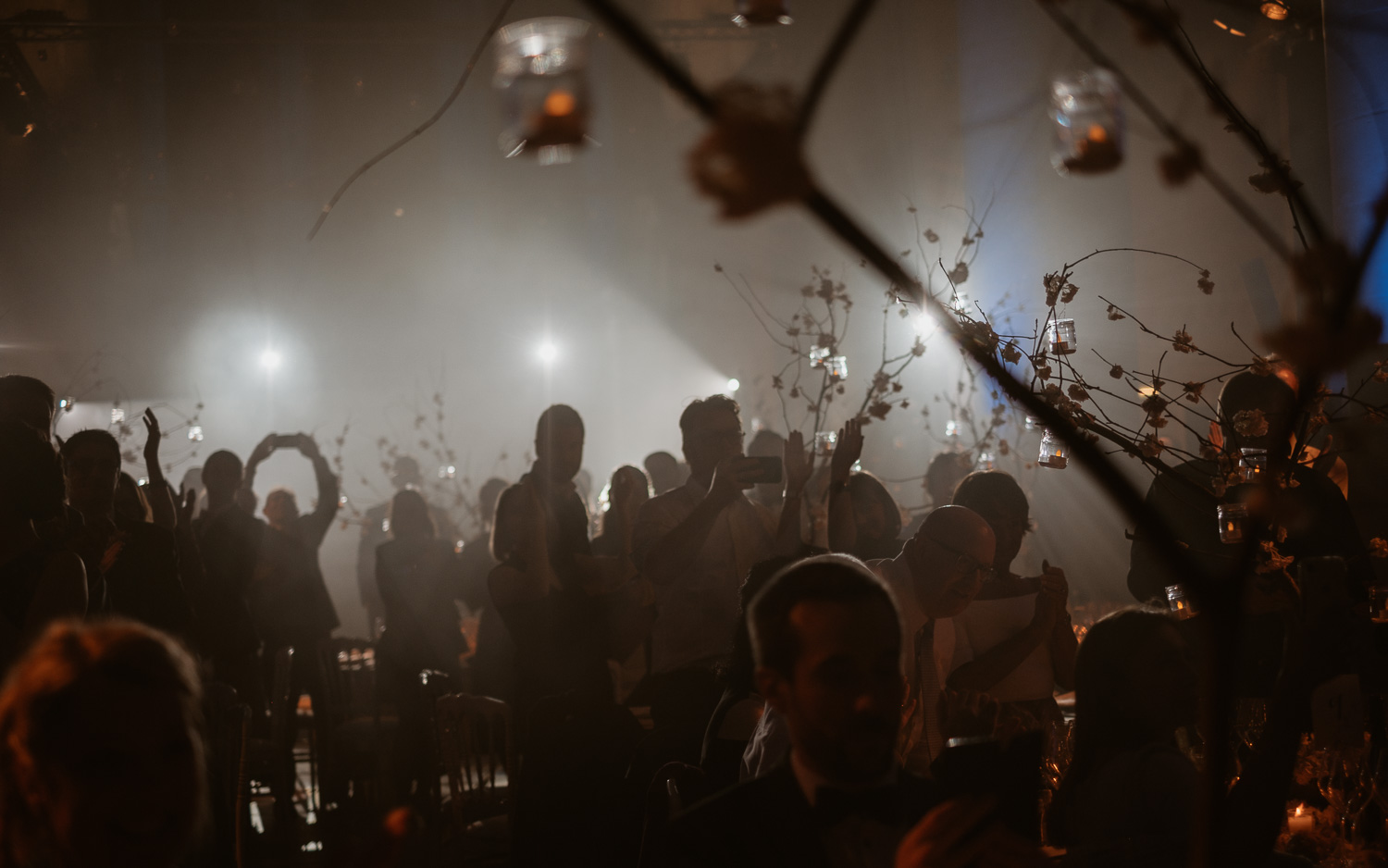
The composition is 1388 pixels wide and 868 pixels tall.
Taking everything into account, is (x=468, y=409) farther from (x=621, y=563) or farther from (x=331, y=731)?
(x=621, y=563)

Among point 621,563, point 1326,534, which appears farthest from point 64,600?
point 1326,534

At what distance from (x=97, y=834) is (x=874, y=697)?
1.11 metres

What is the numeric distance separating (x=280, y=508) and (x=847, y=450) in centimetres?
534

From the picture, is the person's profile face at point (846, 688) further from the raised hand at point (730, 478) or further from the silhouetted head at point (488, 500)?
the silhouetted head at point (488, 500)

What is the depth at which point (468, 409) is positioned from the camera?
59.6 feet

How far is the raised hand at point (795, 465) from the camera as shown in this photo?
3.80 meters

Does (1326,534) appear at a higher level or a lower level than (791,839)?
higher

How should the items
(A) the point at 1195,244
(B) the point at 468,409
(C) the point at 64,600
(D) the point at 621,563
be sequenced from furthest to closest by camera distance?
(B) the point at 468,409 → (A) the point at 1195,244 → (D) the point at 621,563 → (C) the point at 64,600

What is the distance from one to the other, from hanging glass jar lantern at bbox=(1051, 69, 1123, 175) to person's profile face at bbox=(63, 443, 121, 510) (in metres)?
3.50

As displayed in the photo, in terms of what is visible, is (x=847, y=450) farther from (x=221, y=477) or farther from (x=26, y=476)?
(x=221, y=477)

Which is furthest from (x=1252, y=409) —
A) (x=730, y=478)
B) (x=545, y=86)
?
(x=545, y=86)

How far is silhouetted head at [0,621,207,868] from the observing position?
145 cm

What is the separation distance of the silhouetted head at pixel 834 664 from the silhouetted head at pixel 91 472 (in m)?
2.90

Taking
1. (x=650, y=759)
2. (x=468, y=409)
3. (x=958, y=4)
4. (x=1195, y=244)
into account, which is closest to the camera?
(x=650, y=759)
